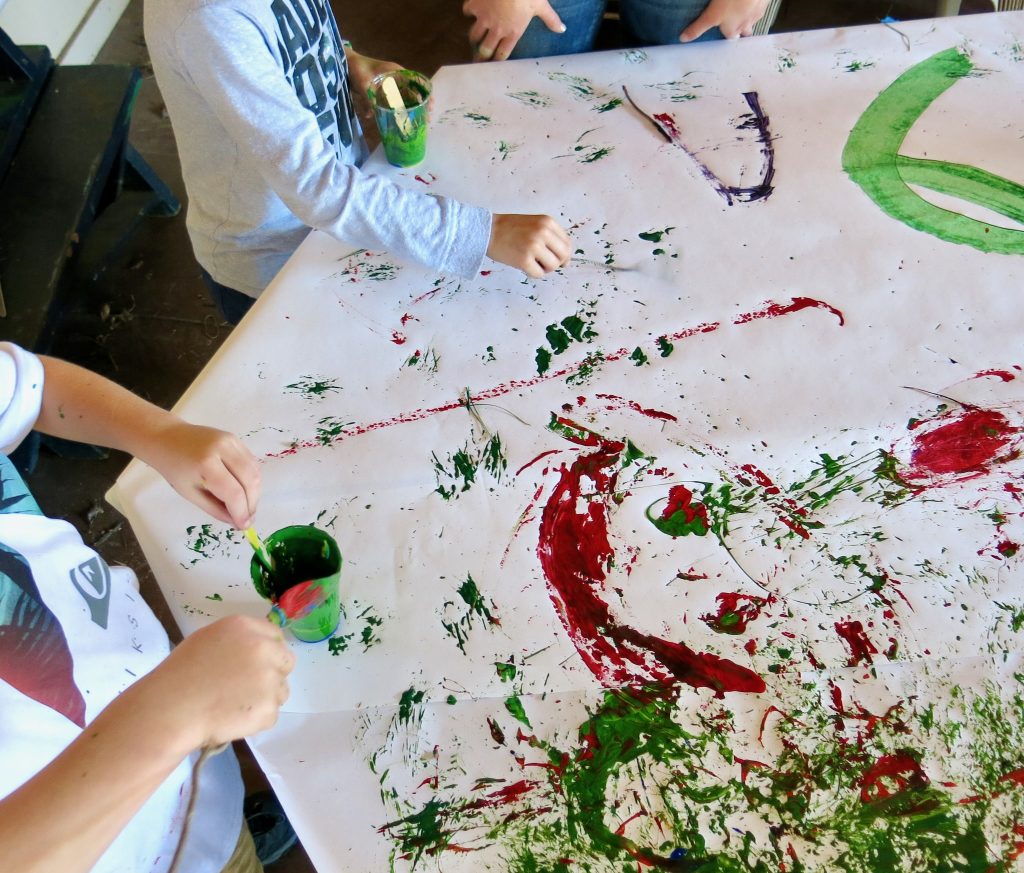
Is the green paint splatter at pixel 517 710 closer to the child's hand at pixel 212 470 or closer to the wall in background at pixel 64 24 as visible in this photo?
the child's hand at pixel 212 470

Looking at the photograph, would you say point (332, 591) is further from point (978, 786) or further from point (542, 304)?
point (978, 786)

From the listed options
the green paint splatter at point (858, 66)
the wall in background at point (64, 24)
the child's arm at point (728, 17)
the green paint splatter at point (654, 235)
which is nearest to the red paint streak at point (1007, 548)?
the green paint splatter at point (654, 235)

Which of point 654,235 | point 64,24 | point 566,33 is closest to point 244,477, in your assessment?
point 654,235

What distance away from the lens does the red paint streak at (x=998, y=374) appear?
877 mm

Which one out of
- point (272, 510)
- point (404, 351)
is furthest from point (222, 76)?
point (272, 510)

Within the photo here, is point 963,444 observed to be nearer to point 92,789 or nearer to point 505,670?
point 505,670

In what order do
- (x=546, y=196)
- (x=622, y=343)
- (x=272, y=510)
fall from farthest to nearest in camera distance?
(x=546, y=196) → (x=622, y=343) → (x=272, y=510)

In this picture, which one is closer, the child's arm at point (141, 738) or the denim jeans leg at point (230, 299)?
the child's arm at point (141, 738)

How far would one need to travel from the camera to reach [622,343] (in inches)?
36.1

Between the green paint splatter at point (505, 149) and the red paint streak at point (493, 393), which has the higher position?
the green paint splatter at point (505, 149)

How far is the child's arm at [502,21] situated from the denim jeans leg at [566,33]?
0.08 metres

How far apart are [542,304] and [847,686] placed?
1.75ft

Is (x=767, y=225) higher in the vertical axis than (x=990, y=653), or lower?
higher

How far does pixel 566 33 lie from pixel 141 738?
4.24ft
